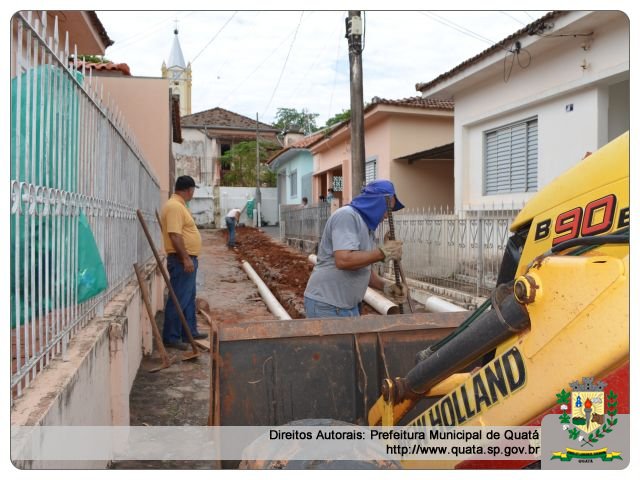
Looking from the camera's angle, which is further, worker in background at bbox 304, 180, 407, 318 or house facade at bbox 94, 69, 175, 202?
house facade at bbox 94, 69, 175, 202

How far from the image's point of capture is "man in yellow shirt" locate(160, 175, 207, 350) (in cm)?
612

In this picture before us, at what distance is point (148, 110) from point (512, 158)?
6682 millimetres

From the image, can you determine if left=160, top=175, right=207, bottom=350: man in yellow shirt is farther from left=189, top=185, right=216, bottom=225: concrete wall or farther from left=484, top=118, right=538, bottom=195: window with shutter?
left=189, top=185, right=216, bottom=225: concrete wall

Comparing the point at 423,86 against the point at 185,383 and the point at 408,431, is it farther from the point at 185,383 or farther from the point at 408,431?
the point at 408,431

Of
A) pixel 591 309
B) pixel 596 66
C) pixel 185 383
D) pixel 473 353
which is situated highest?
pixel 596 66

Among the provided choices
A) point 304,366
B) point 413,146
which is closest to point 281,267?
point 413,146

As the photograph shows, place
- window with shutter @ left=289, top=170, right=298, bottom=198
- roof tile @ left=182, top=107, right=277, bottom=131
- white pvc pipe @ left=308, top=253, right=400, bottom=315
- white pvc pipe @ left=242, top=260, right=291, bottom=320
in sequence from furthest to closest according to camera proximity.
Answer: roof tile @ left=182, top=107, right=277, bottom=131, window with shutter @ left=289, top=170, right=298, bottom=198, white pvc pipe @ left=242, top=260, right=291, bottom=320, white pvc pipe @ left=308, top=253, right=400, bottom=315

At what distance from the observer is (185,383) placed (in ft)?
17.4

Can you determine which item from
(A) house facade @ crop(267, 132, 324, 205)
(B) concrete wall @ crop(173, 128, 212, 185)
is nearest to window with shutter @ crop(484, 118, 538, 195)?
(A) house facade @ crop(267, 132, 324, 205)

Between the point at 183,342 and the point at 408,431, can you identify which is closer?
the point at 408,431

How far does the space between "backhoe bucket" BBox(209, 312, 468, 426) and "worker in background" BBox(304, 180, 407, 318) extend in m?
0.52

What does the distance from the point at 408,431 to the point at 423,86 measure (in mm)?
9473

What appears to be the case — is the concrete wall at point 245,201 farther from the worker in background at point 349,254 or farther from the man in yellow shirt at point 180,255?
the worker in background at point 349,254

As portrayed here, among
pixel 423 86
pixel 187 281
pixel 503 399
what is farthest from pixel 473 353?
pixel 423 86
